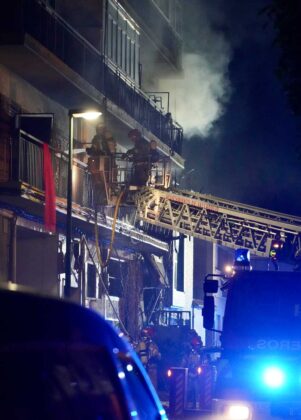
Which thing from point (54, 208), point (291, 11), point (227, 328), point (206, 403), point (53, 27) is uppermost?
point (53, 27)

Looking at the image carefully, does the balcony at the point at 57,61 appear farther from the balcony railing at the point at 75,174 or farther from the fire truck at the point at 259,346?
the fire truck at the point at 259,346

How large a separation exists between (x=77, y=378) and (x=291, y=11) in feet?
38.9

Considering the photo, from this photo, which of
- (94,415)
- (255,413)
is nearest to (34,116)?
(255,413)

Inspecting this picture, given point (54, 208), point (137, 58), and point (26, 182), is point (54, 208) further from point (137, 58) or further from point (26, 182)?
point (137, 58)

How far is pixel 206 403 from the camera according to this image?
24781mm

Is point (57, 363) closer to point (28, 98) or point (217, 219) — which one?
point (28, 98)

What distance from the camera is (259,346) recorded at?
46.3ft

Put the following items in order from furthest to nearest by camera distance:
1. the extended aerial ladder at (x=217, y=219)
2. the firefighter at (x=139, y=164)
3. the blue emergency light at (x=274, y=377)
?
the firefighter at (x=139, y=164) → the extended aerial ladder at (x=217, y=219) → the blue emergency light at (x=274, y=377)

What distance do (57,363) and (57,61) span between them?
22094mm

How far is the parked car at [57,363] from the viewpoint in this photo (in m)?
3.17

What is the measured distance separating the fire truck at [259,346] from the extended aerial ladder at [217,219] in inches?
458

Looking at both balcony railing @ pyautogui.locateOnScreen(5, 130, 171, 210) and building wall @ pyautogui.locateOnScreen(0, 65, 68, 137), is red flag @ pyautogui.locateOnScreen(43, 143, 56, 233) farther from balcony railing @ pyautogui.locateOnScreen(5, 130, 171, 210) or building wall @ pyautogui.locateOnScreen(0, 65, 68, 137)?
building wall @ pyautogui.locateOnScreen(0, 65, 68, 137)

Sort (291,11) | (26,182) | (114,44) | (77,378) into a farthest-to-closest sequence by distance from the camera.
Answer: (114,44)
(26,182)
(291,11)
(77,378)

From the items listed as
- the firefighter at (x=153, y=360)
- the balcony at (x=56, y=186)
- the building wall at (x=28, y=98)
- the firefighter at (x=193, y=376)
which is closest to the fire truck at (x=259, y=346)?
the balcony at (x=56, y=186)
